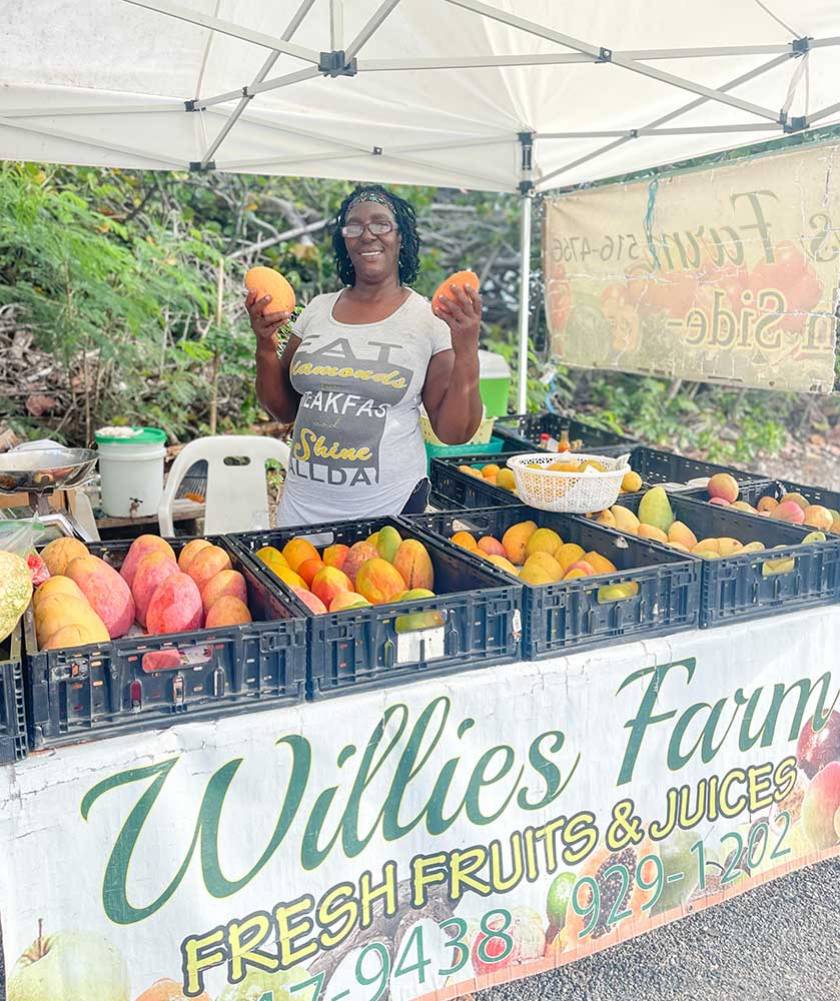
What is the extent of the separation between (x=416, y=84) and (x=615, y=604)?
8.53ft

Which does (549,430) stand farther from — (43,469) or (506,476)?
(43,469)

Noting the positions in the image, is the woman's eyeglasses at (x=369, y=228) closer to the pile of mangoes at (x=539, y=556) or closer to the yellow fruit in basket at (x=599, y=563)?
the pile of mangoes at (x=539, y=556)

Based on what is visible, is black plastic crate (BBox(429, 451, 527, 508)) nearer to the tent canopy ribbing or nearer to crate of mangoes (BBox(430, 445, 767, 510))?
crate of mangoes (BBox(430, 445, 767, 510))

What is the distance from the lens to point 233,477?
160 inches

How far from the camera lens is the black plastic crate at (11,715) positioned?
1342 mm

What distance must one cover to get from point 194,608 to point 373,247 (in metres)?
1.20

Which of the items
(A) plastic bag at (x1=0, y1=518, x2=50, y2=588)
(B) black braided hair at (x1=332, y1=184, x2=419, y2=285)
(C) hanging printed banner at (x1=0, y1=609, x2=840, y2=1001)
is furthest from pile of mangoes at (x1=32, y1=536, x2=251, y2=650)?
(B) black braided hair at (x1=332, y1=184, x2=419, y2=285)

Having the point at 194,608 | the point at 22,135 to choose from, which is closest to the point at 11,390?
the point at 22,135

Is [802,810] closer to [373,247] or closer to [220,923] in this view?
[220,923]

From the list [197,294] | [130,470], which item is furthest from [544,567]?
[197,294]

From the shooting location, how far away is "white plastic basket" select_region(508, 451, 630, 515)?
2.26 m

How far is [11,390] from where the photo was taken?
570 cm

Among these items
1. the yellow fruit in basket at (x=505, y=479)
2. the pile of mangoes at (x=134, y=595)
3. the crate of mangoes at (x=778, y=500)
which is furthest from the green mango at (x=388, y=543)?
the crate of mangoes at (x=778, y=500)

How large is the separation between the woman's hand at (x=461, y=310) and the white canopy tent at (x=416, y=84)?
855 millimetres
